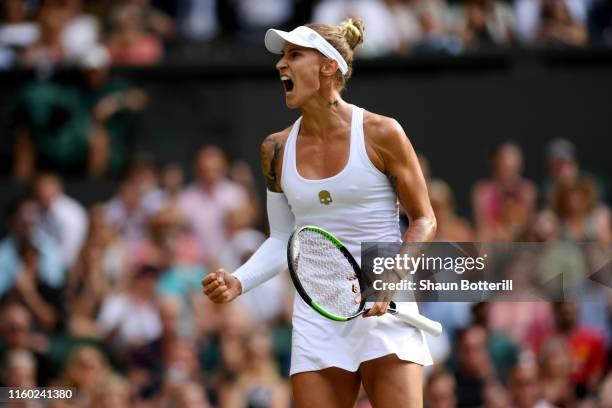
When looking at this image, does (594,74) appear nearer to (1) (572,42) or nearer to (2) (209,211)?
(1) (572,42)

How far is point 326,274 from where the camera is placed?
607 cm

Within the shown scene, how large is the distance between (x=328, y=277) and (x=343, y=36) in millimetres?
1056

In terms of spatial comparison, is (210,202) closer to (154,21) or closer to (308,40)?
(154,21)

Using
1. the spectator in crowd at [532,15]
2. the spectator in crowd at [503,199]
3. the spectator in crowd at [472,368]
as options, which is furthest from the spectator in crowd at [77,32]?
the spectator in crowd at [472,368]

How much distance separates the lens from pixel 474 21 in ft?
42.3

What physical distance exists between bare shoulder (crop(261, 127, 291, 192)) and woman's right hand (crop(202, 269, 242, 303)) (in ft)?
1.56

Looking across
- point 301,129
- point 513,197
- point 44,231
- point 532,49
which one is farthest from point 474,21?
point 301,129

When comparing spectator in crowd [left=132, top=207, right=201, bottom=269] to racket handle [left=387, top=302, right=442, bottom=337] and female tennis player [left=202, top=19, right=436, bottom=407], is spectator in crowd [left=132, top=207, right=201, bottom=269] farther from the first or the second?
racket handle [left=387, top=302, right=442, bottom=337]

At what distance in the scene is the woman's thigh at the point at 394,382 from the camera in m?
5.99

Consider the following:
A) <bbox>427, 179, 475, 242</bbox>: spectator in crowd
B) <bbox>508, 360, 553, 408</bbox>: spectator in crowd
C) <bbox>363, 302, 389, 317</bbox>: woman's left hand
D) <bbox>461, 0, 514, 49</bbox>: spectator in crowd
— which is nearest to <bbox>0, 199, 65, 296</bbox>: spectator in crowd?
<bbox>427, 179, 475, 242</bbox>: spectator in crowd

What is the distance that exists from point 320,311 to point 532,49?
Answer: 7277 mm

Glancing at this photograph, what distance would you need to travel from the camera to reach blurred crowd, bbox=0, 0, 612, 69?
12375mm

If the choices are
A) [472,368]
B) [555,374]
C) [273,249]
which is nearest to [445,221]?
[472,368]

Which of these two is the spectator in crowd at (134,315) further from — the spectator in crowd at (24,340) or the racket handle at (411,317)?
the racket handle at (411,317)
